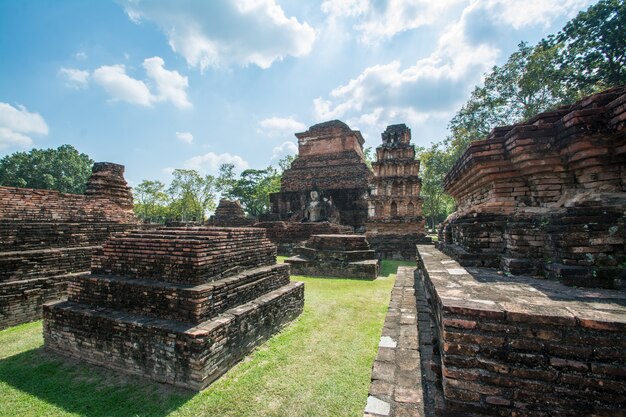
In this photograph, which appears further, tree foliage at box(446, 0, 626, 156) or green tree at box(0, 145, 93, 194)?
green tree at box(0, 145, 93, 194)

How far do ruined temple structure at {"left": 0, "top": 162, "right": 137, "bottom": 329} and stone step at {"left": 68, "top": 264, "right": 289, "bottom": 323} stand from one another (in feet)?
3.77

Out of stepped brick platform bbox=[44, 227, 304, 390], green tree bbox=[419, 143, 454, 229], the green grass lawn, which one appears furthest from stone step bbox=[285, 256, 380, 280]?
green tree bbox=[419, 143, 454, 229]

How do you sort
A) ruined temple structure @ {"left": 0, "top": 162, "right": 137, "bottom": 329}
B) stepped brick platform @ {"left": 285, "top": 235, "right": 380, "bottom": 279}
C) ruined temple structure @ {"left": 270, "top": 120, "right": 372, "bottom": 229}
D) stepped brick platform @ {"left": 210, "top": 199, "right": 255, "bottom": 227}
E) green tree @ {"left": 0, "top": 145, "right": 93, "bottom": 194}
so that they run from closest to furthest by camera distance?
ruined temple structure @ {"left": 0, "top": 162, "right": 137, "bottom": 329} → stepped brick platform @ {"left": 285, "top": 235, "right": 380, "bottom": 279} → ruined temple structure @ {"left": 270, "top": 120, "right": 372, "bottom": 229} → stepped brick platform @ {"left": 210, "top": 199, "right": 255, "bottom": 227} → green tree @ {"left": 0, "top": 145, "right": 93, "bottom": 194}

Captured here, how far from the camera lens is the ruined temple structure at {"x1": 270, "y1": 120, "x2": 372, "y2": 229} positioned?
65.1 feet

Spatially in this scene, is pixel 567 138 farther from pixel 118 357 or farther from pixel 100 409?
pixel 118 357

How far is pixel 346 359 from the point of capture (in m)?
3.83

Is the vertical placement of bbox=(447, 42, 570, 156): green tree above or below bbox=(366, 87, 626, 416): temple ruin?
above

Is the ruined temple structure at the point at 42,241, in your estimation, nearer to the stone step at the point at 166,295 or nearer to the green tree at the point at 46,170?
the stone step at the point at 166,295

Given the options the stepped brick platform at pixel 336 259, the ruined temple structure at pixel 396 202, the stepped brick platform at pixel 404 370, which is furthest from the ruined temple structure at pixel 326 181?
the stepped brick platform at pixel 404 370

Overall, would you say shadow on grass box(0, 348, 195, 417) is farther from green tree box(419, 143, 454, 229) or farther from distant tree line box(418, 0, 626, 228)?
green tree box(419, 143, 454, 229)

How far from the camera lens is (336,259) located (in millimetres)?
9930

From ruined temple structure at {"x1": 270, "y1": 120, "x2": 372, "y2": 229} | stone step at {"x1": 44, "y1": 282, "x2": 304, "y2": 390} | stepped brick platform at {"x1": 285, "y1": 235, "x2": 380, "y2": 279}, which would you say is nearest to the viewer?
stone step at {"x1": 44, "y1": 282, "x2": 304, "y2": 390}

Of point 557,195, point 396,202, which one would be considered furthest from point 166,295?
point 396,202

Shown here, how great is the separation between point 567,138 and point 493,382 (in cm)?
244
